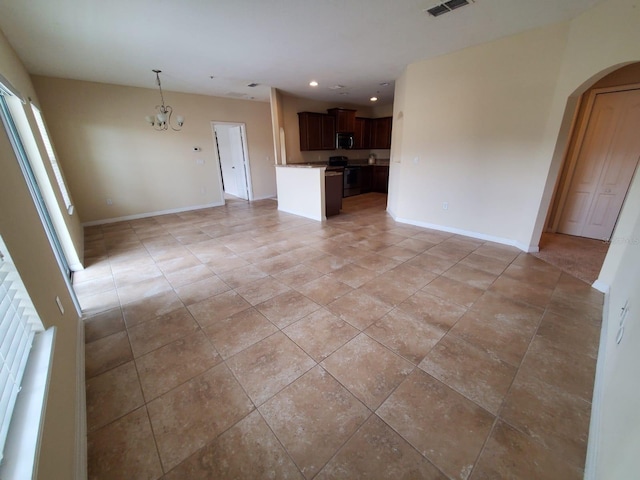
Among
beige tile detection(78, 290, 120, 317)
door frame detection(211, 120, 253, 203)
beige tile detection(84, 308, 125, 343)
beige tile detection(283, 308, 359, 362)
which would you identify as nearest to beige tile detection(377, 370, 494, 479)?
beige tile detection(283, 308, 359, 362)

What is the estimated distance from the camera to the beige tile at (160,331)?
6.64 ft

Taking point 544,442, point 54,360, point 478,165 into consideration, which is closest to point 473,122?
point 478,165

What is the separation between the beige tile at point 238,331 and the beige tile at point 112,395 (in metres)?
0.53

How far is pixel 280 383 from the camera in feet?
5.49

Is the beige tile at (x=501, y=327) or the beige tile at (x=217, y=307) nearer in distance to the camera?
the beige tile at (x=501, y=327)

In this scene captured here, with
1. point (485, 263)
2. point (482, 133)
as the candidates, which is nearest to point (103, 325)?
point (485, 263)

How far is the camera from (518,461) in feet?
4.08

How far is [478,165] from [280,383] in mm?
3986

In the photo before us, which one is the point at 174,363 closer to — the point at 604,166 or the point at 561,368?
the point at 561,368

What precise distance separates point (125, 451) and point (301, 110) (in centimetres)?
721

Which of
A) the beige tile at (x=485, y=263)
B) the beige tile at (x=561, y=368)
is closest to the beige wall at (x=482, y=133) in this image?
the beige tile at (x=485, y=263)

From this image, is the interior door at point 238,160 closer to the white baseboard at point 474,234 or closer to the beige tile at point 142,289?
the white baseboard at point 474,234

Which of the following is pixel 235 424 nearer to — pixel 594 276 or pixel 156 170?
pixel 594 276

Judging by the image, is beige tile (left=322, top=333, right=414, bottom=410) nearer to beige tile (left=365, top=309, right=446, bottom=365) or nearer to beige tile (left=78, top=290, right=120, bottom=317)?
beige tile (left=365, top=309, right=446, bottom=365)
